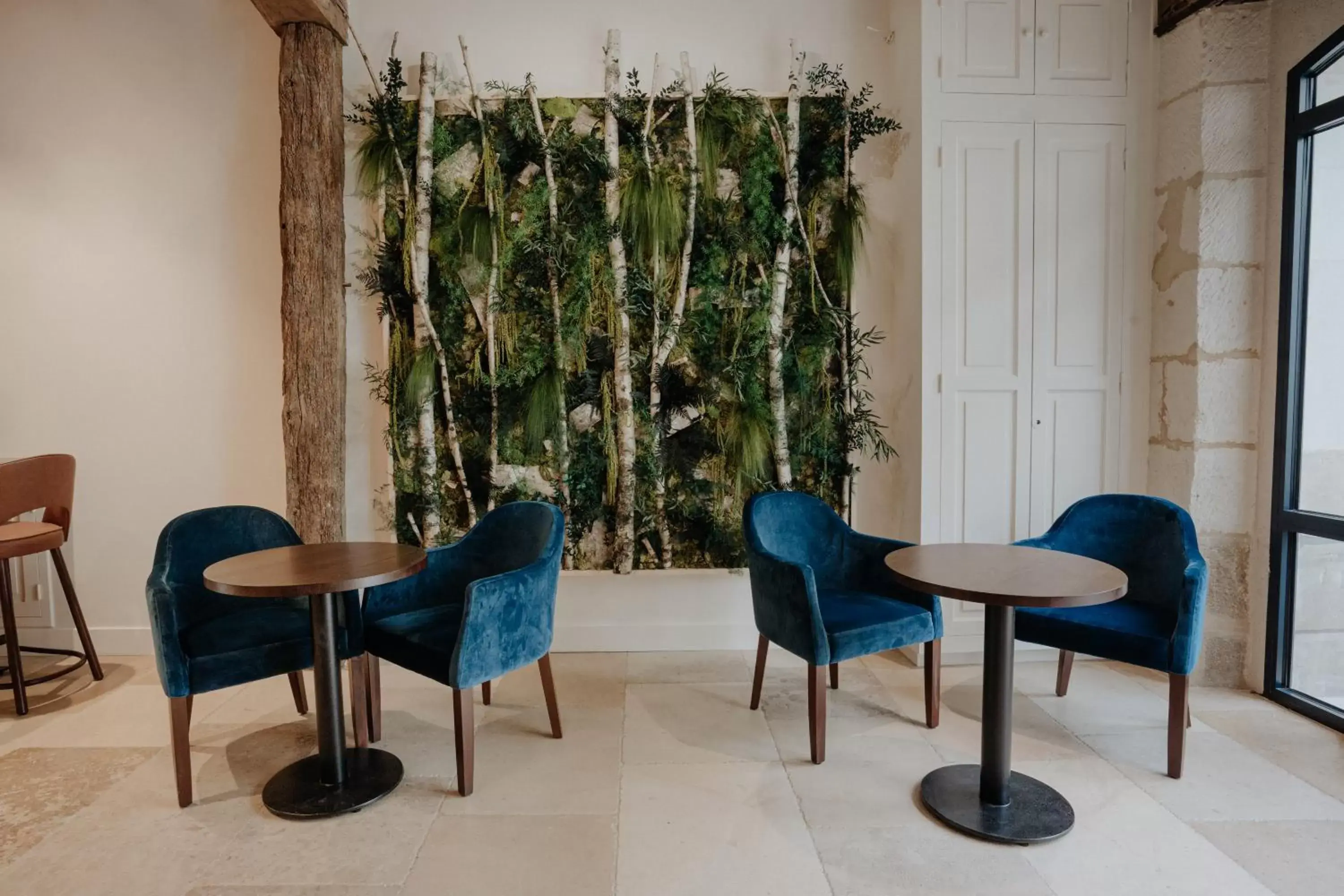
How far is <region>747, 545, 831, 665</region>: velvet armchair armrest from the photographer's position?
2734 millimetres

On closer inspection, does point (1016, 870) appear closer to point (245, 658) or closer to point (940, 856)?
point (940, 856)

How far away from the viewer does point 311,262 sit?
359cm

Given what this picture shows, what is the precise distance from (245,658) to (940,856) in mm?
2226

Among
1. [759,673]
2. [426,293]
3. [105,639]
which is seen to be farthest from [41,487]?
[759,673]

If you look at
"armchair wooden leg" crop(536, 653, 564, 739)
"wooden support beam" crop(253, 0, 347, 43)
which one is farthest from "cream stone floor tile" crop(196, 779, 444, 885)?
"wooden support beam" crop(253, 0, 347, 43)

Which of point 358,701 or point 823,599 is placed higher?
point 823,599

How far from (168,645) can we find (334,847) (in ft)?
2.76

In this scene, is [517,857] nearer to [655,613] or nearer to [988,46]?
[655,613]

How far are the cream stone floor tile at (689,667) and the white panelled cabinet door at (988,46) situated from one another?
9.14 feet

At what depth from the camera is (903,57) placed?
3697mm

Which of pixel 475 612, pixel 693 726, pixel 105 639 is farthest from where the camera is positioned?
pixel 105 639

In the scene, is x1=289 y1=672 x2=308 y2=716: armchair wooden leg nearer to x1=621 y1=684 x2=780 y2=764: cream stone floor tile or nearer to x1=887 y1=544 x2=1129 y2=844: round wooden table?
x1=621 y1=684 x2=780 y2=764: cream stone floor tile

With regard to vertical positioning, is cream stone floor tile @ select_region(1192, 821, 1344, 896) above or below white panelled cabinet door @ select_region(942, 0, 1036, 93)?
below

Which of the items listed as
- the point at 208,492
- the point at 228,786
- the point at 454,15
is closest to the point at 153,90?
the point at 454,15
